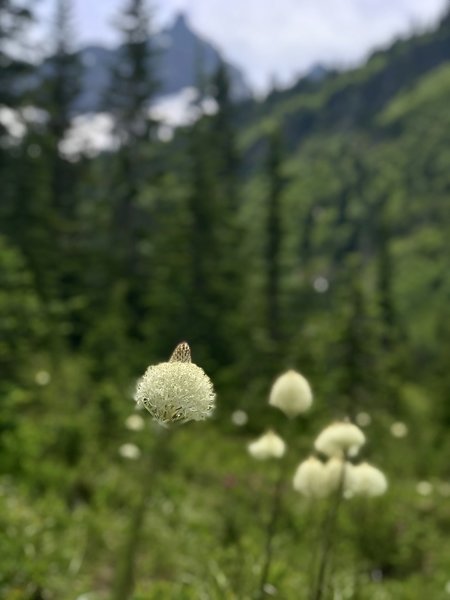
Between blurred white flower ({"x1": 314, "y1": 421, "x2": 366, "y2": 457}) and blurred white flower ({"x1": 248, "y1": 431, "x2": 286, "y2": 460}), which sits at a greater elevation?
blurred white flower ({"x1": 248, "y1": 431, "x2": 286, "y2": 460})

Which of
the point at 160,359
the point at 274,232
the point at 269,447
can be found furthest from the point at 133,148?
the point at 269,447

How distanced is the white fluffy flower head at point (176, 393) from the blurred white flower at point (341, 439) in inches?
58.8

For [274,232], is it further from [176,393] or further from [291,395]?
[176,393]

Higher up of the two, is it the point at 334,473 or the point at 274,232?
the point at 274,232

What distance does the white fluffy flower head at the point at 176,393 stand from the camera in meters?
1.30

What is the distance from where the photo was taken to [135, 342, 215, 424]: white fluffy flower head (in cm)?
130

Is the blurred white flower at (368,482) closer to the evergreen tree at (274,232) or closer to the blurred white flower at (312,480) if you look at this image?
the blurred white flower at (312,480)

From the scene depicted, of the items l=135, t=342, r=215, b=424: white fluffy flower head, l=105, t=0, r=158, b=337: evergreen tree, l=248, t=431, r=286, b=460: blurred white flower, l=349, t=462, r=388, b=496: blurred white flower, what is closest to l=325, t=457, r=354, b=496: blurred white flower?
l=349, t=462, r=388, b=496: blurred white flower

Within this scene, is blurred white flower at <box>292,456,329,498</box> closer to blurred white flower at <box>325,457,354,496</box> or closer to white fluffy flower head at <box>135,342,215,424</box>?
blurred white flower at <box>325,457,354,496</box>

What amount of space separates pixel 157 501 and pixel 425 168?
8277 cm

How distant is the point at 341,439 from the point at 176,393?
1.58m

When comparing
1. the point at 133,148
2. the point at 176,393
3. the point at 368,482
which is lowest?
the point at 176,393

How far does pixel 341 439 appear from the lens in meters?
2.75

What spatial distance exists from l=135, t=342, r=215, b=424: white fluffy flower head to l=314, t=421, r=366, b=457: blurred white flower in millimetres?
1494
